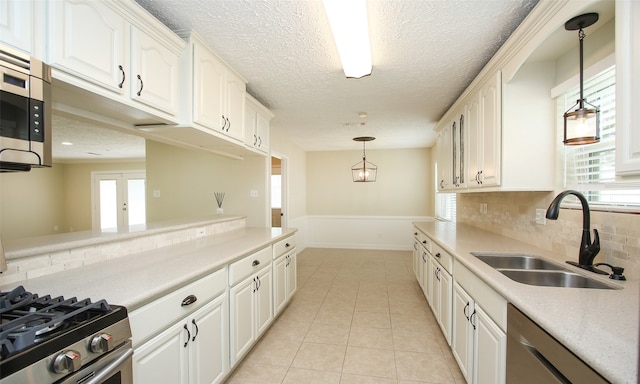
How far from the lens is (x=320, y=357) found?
2.18 meters

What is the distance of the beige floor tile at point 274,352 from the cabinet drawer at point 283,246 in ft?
2.40

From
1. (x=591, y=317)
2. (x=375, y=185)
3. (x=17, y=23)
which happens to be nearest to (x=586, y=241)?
(x=591, y=317)

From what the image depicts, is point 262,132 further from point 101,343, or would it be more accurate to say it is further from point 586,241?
point 586,241

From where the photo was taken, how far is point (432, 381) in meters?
1.89

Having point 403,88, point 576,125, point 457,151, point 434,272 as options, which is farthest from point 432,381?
point 403,88

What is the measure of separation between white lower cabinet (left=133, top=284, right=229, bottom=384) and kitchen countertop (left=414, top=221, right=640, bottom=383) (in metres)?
1.58

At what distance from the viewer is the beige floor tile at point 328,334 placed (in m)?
2.41

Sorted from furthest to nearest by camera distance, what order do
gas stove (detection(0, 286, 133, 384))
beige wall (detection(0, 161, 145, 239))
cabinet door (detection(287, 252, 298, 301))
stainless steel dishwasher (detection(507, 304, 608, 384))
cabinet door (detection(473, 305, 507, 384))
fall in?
beige wall (detection(0, 161, 145, 239)), cabinet door (detection(287, 252, 298, 301)), cabinet door (detection(473, 305, 507, 384)), stainless steel dishwasher (detection(507, 304, 608, 384)), gas stove (detection(0, 286, 133, 384))

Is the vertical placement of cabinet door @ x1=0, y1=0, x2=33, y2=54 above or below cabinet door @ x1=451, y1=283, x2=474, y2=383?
above

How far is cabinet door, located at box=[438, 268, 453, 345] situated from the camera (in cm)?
214

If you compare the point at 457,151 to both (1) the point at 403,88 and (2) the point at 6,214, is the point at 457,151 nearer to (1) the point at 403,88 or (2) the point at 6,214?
(1) the point at 403,88

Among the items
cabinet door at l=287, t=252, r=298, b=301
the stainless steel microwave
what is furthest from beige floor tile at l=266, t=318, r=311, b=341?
the stainless steel microwave

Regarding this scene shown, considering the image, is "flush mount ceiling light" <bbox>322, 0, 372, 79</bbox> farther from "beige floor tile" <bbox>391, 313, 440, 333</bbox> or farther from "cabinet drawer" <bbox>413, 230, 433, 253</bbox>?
"beige floor tile" <bbox>391, 313, 440, 333</bbox>

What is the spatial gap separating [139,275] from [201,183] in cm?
322
